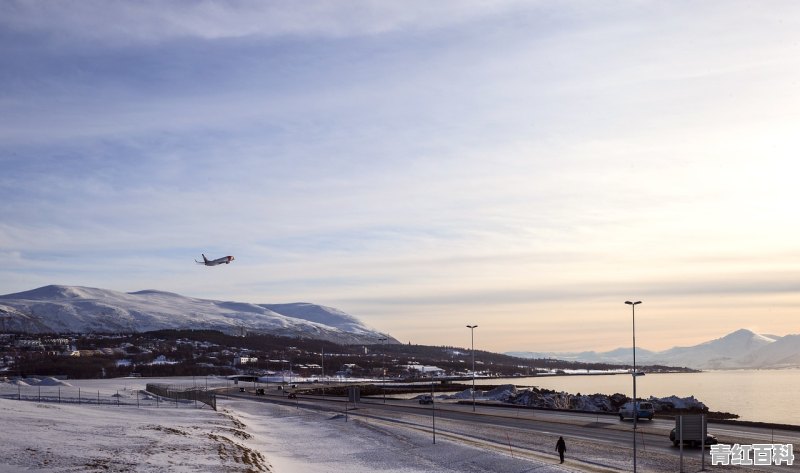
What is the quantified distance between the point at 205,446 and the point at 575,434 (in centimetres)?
3378

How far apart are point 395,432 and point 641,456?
81.6 ft

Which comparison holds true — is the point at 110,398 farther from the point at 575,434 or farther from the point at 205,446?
the point at 575,434

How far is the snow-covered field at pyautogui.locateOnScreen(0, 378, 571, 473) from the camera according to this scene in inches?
1529

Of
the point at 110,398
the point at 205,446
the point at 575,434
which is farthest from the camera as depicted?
the point at 110,398

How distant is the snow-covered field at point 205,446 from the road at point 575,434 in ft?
12.3

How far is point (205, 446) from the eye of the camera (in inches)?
1932

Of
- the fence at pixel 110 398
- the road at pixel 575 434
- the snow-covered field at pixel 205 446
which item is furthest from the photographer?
the fence at pixel 110 398

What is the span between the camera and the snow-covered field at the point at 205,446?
3884cm

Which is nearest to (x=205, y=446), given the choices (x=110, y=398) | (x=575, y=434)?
(x=575, y=434)

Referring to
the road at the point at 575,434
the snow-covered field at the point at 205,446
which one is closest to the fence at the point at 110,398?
the snow-covered field at the point at 205,446

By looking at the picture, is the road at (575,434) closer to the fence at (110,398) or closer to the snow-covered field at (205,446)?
the snow-covered field at (205,446)

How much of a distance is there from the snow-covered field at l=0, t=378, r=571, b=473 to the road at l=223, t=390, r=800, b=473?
12.3 ft

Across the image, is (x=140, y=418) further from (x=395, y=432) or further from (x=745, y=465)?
(x=745, y=465)

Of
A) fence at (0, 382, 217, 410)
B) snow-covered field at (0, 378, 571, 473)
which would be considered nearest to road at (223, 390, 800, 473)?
snow-covered field at (0, 378, 571, 473)
